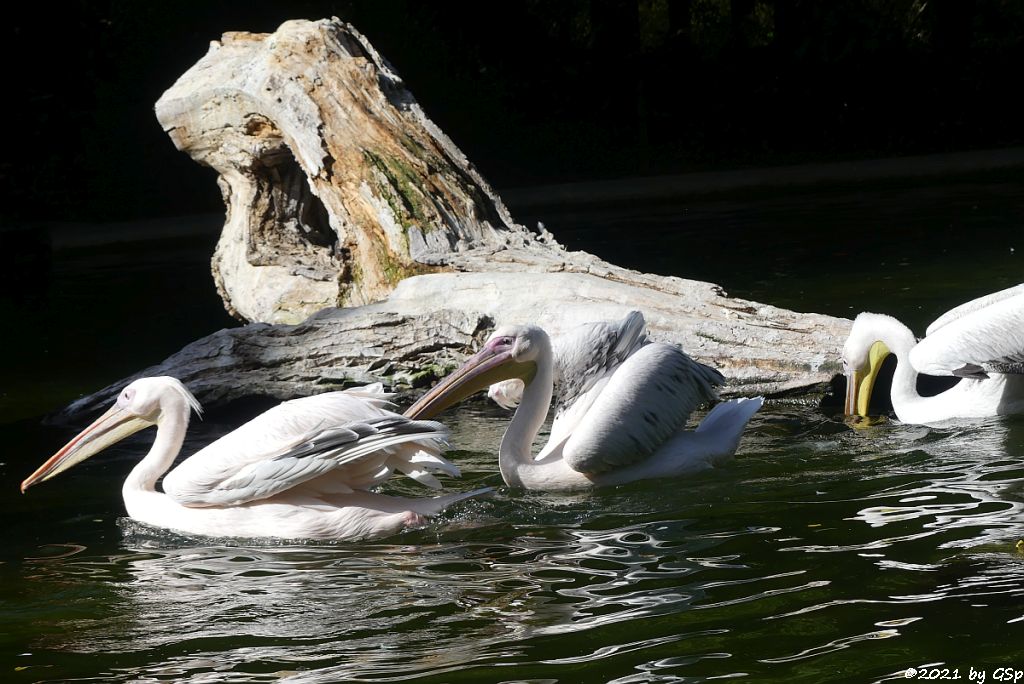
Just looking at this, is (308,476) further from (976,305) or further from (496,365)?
(976,305)

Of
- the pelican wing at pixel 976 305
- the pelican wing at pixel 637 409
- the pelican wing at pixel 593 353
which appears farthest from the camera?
the pelican wing at pixel 976 305

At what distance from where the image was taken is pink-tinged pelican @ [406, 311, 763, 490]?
4.15 meters

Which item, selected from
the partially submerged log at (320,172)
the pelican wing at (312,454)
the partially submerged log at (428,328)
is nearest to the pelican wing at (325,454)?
the pelican wing at (312,454)

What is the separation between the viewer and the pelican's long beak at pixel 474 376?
4371mm


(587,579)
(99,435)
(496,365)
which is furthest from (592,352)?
(99,435)

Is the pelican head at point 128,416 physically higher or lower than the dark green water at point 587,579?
higher

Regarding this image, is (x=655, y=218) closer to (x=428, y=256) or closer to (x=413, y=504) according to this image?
(x=428, y=256)

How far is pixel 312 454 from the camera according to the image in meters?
3.81

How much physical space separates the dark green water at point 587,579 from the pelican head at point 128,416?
0.64 ft

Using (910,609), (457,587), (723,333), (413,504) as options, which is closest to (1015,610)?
(910,609)

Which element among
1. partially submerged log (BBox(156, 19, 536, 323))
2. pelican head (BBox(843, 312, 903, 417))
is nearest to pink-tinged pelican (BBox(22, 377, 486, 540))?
pelican head (BBox(843, 312, 903, 417))

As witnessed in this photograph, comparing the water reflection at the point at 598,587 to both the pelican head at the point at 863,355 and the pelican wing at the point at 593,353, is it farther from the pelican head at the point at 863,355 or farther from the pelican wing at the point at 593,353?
the pelican head at the point at 863,355

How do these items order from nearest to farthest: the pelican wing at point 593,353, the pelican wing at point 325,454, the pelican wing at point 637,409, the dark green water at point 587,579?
the dark green water at point 587,579
the pelican wing at point 325,454
the pelican wing at point 637,409
the pelican wing at point 593,353

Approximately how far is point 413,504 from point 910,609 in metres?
1.50
